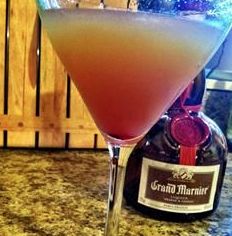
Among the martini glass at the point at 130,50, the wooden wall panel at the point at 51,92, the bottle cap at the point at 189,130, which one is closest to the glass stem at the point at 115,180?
the martini glass at the point at 130,50

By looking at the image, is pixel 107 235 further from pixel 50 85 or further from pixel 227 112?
pixel 227 112

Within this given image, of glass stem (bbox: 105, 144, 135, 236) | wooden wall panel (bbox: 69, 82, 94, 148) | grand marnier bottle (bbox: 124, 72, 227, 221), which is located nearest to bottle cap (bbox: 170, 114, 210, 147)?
grand marnier bottle (bbox: 124, 72, 227, 221)

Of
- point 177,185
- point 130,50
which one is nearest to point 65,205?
point 177,185

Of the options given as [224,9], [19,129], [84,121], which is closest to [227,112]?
[84,121]

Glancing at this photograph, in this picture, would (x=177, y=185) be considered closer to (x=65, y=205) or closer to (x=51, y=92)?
(x=65, y=205)

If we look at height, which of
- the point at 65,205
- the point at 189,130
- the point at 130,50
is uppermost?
the point at 130,50

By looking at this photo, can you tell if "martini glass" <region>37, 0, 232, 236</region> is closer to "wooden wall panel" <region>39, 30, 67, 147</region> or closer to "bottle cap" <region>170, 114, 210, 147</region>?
"bottle cap" <region>170, 114, 210, 147</region>
